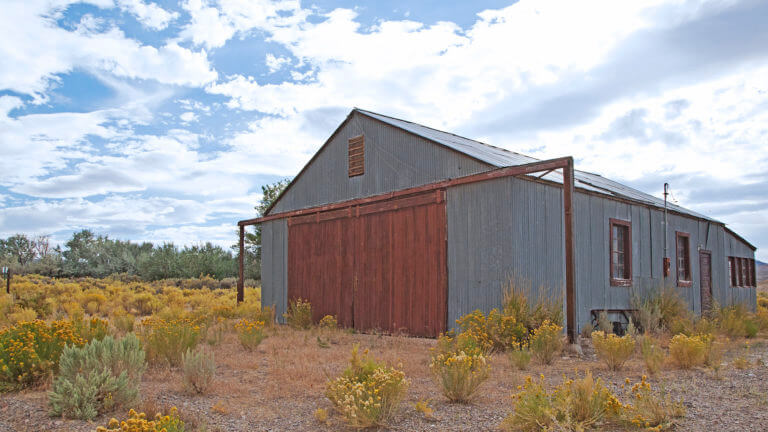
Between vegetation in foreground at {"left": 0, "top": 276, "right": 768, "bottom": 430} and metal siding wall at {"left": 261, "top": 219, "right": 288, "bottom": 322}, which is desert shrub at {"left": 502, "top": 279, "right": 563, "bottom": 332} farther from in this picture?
metal siding wall at {"left": 261, "top": 219, "right": 288, "bottom": 322}

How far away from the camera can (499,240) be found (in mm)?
10477

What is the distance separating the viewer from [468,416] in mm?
5418

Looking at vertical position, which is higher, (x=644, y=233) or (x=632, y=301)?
(x=644, y=233)

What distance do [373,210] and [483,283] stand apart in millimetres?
3615

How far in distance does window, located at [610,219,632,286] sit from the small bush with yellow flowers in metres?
8.84

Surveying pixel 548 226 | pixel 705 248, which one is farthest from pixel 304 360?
pixel 705 248

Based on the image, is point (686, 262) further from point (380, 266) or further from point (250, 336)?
point (250, 336)

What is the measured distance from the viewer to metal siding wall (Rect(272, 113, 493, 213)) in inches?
469

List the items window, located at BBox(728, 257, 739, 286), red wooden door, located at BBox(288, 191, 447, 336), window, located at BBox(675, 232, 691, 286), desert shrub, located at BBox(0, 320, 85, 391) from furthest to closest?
window, located at BBox(728, 257, 739, 286)
window, located at BBox(675, 232, 691, 286)
red wooden door, located at BBox(288, 191, 447, 336)
desert shrub, located at BBox(0, 320, 85, 391)

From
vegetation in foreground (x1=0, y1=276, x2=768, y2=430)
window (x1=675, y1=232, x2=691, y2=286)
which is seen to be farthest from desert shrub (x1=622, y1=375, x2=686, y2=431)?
window (x1=675, y1=232, x2=691, y2=286)

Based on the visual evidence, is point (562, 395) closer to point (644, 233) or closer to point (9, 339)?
point (9, 339)

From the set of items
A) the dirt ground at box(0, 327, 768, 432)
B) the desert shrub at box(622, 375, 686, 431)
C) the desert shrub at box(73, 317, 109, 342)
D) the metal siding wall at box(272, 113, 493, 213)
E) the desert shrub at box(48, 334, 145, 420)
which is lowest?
the dirt ground at box(0, 327, 768, 432)

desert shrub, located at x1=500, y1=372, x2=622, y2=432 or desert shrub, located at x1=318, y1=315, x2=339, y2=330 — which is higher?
desert shrub, located at x1=500, y1=372, x2=622, y2=432

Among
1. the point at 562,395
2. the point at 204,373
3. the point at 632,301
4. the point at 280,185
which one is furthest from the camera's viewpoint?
the point at 280,185
